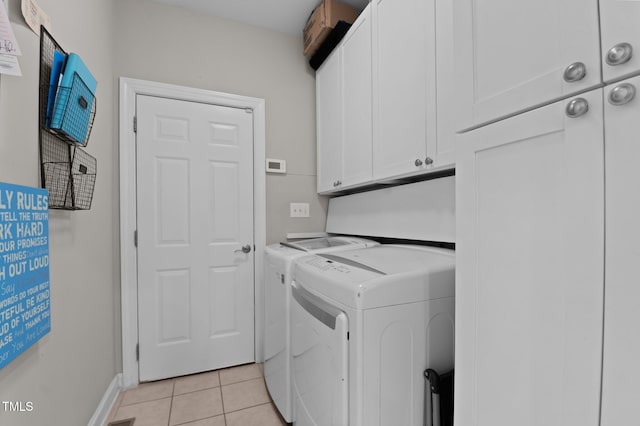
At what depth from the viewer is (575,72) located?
567 millimetres

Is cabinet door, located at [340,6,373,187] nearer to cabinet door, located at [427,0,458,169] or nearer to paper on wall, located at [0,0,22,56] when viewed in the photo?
cabinet door, located at [427,0,458,169]

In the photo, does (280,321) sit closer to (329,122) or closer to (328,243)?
(328,243)

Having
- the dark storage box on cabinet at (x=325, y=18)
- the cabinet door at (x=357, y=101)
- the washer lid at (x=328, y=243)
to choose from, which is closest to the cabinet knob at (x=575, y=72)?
the cabinet door at (x=357, y=101)

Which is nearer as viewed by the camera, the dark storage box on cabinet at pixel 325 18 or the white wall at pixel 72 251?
the white wall at pixel 72 251

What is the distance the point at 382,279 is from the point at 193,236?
66.7 inches

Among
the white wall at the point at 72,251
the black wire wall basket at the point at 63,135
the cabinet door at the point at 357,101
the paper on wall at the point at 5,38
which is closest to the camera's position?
the paper on wall at the point at 5,38

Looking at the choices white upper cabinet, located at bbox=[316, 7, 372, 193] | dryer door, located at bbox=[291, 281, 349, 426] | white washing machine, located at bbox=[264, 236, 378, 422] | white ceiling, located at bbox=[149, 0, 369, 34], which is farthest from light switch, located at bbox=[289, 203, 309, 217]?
white ceiling, located at bbox=[149, 0, 369, 34]

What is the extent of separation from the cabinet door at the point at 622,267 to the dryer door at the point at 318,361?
2.16 ft

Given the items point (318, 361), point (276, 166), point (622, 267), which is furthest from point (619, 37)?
point (276, 166)

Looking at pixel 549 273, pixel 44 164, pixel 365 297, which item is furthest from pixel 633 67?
pixel 44 164

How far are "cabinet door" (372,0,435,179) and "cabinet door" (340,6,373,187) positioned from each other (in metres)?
0.08

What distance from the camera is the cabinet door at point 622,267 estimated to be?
0.50 meters

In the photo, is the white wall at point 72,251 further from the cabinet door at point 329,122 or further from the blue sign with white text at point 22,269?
the cabinet door at point 329,122

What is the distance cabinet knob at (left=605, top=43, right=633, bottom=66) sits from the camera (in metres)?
0.50
